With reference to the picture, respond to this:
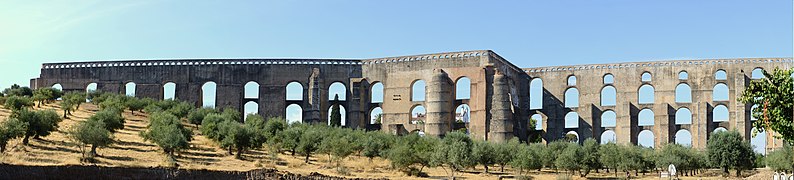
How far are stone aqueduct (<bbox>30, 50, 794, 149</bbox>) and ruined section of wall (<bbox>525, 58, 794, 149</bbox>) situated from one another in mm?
62

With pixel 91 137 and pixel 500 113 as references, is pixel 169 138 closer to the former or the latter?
pixel 91 137

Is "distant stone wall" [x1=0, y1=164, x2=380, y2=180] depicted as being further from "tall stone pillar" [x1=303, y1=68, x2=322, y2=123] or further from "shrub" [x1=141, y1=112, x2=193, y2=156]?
"tall stone pillar" [x1=303, y1=68, x2=322, y2=123]

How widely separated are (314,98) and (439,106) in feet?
25.9

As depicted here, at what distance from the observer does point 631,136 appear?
4919 centimetres

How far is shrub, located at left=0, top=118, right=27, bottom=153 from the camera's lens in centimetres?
2470

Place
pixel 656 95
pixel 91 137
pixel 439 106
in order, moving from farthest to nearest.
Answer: pixel 656 95
pixel 439 106
pixel 91 137

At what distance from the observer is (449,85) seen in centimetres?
4803

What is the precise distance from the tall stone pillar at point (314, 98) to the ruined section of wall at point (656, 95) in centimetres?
1421

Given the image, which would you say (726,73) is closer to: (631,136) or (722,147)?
(631,136)

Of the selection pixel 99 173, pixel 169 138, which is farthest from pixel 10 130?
pixel 99 173

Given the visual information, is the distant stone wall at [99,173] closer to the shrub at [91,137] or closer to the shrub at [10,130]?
the shrub at [91,137]

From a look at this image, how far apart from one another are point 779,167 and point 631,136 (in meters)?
15.7

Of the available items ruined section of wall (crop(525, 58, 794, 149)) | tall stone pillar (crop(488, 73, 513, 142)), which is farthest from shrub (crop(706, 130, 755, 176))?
tall stone pillar (crop(488, 73, 513, 142))

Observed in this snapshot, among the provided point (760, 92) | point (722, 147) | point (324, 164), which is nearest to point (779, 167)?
point (722, 147)
